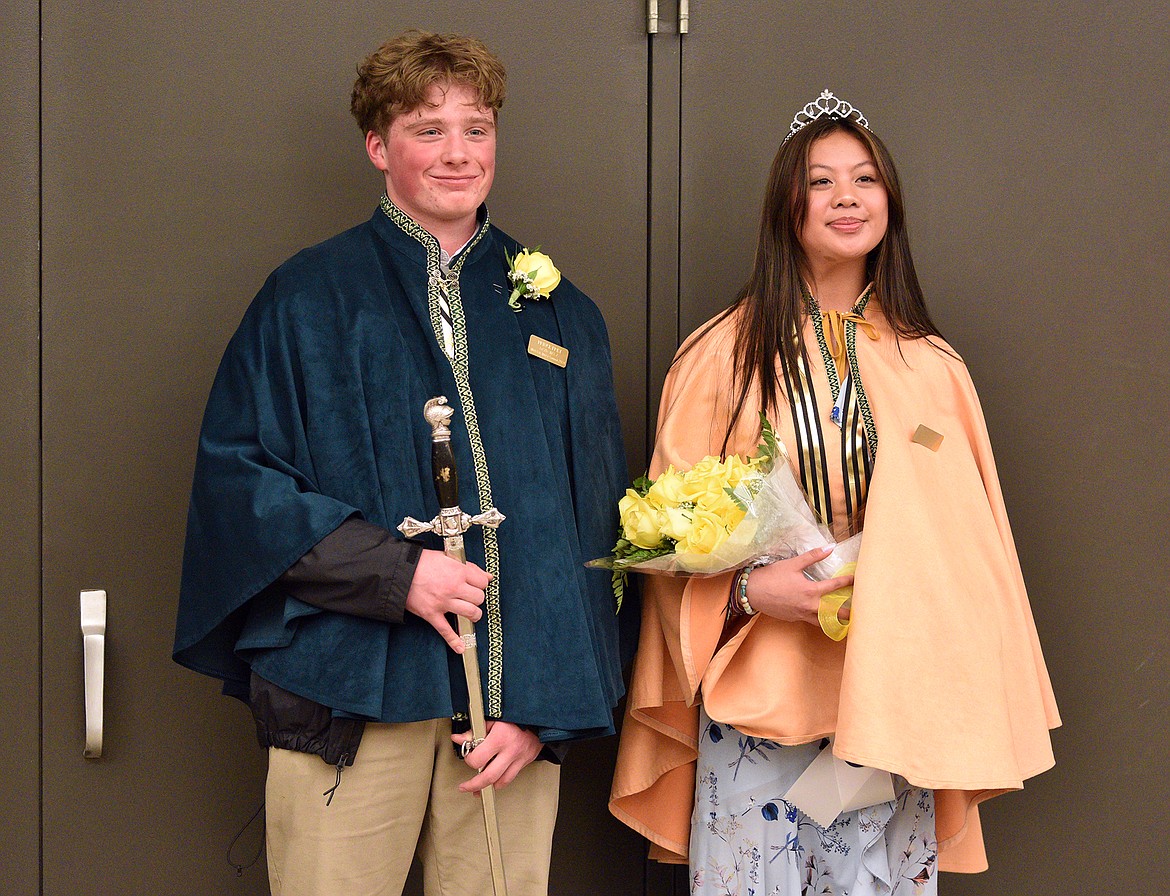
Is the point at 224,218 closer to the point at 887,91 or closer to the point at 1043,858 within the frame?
the point at 887,91

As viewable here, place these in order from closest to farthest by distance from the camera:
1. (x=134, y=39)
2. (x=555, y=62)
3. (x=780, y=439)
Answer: (x=780, y=439), (x=134, y=39), (x=555, y=62)

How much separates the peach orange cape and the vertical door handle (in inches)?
38.5

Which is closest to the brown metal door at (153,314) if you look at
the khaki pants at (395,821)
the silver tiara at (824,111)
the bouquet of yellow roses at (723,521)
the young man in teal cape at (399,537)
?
the young man in teal cape at (399,537)

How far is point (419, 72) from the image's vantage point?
2.00 meters

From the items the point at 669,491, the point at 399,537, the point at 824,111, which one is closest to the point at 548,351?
the point at 669,491

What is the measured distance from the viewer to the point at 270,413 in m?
1.94

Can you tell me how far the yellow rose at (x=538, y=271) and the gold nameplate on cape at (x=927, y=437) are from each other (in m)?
0.68

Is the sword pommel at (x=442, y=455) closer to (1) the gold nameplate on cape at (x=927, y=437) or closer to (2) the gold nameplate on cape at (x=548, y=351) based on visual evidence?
(2) the gold nameplate on cape at (x=548, y=351)

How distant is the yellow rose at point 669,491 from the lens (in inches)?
79.4

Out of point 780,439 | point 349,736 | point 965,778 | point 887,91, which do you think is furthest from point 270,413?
point 887,91

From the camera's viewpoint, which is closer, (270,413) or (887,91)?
(270,413)

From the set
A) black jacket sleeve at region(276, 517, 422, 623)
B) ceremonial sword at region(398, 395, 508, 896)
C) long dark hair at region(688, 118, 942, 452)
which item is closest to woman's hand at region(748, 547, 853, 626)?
long dark hair at region(688, 118, 942, 452)

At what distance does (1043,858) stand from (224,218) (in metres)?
2.20

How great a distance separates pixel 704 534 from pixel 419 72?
0.86 meters
